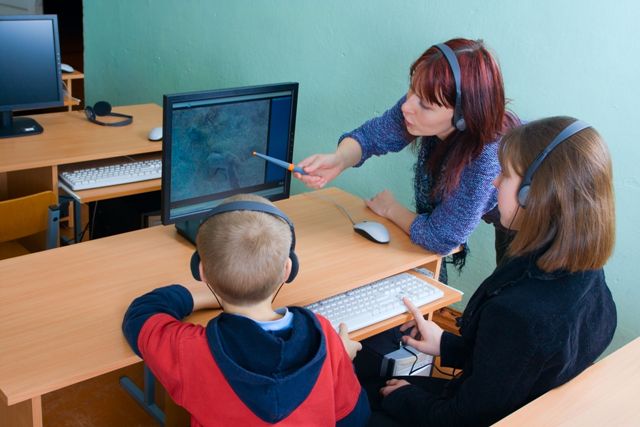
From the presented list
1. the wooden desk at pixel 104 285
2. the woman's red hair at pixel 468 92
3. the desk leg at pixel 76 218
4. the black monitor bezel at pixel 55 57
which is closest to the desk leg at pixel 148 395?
the wooden desk at pixel 104 285

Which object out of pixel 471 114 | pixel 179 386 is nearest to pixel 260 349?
pixel 179 386

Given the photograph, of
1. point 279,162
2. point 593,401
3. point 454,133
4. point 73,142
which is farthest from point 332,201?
point 593,401

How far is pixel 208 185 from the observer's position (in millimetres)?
1946

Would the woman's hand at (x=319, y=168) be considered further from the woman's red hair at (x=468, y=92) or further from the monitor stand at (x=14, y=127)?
the monitor stand at (x=14, y=127)

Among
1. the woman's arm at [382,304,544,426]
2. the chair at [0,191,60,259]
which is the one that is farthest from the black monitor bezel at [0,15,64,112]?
the woman's arm at [382,304,544,426]

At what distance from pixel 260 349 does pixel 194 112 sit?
0.77 m

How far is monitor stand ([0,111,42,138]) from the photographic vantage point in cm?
266

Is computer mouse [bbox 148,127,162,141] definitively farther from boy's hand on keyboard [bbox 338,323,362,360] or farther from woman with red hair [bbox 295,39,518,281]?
boy's hand on keyboard [bbox 338,323,362,360]

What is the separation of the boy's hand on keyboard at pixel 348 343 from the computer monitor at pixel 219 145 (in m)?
0.52

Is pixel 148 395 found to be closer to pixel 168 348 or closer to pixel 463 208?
pixel 168 348

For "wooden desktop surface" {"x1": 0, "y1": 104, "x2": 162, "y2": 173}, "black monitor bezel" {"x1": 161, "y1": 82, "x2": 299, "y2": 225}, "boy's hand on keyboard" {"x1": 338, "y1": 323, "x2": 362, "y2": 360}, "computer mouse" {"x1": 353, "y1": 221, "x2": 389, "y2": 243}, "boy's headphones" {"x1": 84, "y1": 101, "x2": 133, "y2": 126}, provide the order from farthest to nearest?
"boy's headphones" {"x1": 84, "y1": 101, "x2": 133, "y2": 126}
"wooden desktop surface" {"x1": 0, "y1": 104, "x2": 162, "y2": 173}
"computer mouse" {"x1": 353, "y1": 221, "x2": 389, "y2": 243}
"black monitor bezel" {"x1": 161, "y1": 82, "x2": 299, "y2": 225}
"boy's hand on keyboard" {"x1": 338, "y1": 323, "x2": 362, "y2": 360}

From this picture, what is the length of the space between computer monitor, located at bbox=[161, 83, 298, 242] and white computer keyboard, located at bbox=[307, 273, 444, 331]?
41cm

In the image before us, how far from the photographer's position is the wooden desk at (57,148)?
2.47m

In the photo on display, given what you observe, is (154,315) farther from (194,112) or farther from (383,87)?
(383,87)
